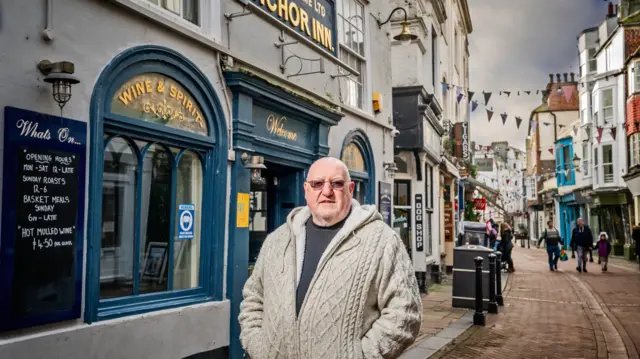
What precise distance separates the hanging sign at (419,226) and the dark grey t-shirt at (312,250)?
12479 mm

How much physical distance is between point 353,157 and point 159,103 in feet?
17.9

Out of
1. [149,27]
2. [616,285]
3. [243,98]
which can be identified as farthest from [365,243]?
[616,285]

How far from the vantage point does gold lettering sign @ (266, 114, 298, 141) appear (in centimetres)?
739

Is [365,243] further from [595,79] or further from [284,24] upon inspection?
[595,79]

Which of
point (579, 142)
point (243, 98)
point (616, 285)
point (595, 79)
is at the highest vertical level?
point (595, 79)

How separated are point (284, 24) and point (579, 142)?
1429 inches

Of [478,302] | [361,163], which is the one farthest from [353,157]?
[478,302]

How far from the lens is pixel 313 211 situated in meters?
2.84

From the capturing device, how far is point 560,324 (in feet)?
32.1

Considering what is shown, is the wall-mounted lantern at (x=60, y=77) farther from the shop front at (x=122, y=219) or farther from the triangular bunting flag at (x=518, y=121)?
the triangular bunting flag at (x=518, y=121)

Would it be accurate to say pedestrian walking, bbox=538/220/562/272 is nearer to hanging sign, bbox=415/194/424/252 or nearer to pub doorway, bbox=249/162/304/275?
hanging sign, bbox=415/194/424/252

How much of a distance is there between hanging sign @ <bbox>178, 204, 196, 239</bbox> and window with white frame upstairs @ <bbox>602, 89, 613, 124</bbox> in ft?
102

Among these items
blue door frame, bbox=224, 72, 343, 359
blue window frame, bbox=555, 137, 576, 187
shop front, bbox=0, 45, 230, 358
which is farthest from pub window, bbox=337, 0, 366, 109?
blue window frame, bbox=555, 137, 576, 187

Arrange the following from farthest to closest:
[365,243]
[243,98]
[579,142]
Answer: [579,142]
[243,98]
[365,243]
